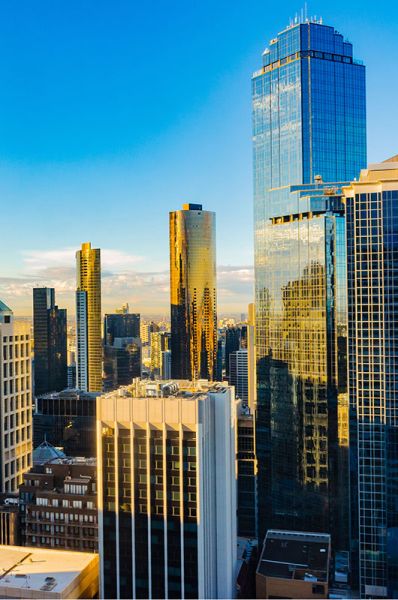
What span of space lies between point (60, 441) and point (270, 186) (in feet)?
252

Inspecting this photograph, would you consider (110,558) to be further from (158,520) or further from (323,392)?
(323,392)

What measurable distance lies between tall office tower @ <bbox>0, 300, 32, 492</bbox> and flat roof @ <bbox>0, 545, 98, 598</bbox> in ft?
76.0

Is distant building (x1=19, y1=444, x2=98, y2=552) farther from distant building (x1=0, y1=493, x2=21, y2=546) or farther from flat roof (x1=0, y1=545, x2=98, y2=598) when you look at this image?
flat roof (x1=0, y1=545, x2=98, y2=598)

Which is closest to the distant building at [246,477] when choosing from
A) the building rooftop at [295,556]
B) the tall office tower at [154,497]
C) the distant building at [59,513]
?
the building rooftop at [295,556]

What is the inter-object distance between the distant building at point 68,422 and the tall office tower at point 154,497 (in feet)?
279

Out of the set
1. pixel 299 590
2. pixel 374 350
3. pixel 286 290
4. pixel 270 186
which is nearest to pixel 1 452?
pixel 299 590

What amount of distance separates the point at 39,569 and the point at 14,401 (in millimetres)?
30906

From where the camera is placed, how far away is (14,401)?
71.9 meters

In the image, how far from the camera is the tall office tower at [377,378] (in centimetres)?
7531

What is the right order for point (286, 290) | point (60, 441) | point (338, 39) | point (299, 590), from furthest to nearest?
point (60, 441), point (338, 39), point (286, 290), point (299, 590)

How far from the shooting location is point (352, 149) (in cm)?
11094

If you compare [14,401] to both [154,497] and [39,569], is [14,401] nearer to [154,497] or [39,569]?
[154,497]

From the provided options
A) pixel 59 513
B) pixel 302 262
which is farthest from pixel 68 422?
pixel 59 513

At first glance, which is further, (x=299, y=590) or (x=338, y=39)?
(x=338, y=39)
